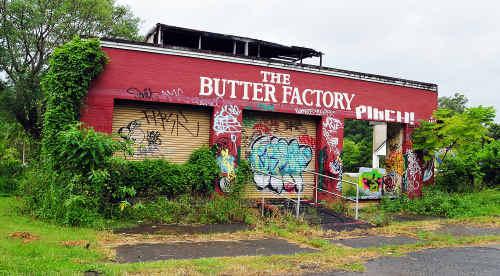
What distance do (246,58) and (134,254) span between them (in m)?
7.96

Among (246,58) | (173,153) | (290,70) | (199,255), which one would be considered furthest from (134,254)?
(290,70)

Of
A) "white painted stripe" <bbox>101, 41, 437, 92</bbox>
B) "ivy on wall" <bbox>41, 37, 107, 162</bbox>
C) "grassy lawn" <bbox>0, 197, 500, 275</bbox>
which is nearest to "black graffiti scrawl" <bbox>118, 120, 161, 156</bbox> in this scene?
"ivy on wall" <bbox>41, 37, 107, 162</bbox>

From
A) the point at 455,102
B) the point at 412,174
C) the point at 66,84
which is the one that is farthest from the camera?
the point at 455,102

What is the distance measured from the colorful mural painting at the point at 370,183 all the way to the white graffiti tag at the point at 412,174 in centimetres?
138

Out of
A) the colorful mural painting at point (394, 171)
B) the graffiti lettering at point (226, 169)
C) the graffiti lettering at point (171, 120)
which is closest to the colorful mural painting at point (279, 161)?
the graffiti lettering at point (226, 169)

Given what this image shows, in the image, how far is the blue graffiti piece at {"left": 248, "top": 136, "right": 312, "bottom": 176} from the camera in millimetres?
14359

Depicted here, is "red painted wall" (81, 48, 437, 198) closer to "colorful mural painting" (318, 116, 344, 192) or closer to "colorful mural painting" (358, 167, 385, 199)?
"colorful mural painting" (318, 116, 344, 192)

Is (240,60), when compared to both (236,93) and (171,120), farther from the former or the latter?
(171,120)

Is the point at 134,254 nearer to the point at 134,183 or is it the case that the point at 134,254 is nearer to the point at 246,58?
the point at 134,183

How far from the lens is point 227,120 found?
13.5 meters

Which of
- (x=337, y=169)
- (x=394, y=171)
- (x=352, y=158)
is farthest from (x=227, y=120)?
(x=352, y=158)

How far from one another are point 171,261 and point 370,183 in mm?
10568

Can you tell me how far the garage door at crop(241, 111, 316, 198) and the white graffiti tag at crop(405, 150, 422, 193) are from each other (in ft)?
13.5

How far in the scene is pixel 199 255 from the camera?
784 centimetres
